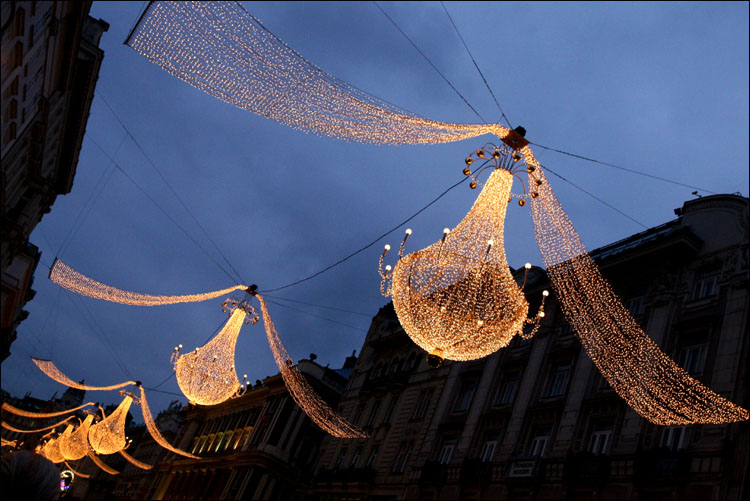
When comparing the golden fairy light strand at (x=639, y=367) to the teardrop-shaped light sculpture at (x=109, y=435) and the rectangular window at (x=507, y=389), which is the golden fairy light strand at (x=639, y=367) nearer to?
the rectangular window at (x=507, y=389)

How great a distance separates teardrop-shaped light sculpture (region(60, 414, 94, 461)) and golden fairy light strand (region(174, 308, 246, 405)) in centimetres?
1369

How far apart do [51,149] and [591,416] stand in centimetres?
2536

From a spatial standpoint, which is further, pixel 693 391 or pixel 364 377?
pixel 364 377

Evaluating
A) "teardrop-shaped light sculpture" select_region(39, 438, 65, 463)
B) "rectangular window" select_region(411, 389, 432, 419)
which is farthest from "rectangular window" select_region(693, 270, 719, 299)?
"teardrop-shaped light sculpture" select_region(39, 438, 65, 463)

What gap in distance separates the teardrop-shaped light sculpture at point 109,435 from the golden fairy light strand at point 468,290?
22.5 m

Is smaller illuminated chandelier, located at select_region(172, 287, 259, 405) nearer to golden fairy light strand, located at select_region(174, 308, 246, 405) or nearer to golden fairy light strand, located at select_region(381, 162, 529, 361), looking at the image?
golden fairy light strand, located at select_region(174, 308, 246, 405)

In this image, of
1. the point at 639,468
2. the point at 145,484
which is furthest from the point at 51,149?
the point at 145,484

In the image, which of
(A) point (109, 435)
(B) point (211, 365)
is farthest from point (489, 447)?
(A) point (109, 435)

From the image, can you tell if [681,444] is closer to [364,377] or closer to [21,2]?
[21,2]

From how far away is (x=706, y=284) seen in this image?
19.6 meters

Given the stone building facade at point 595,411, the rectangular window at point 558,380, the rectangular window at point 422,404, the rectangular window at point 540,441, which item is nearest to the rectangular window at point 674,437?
the stone building facade at point 595,411

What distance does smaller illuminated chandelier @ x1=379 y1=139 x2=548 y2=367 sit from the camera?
10516 millimetres

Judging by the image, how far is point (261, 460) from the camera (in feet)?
131

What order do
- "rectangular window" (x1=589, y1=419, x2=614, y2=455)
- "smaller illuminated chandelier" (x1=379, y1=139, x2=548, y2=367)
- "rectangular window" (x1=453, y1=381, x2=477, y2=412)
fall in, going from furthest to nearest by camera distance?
1. "rectangular window" (x1=453, y1=381, x2=477, y2=412)
2. "rectangular window" (x1=589, y1=419, x2=614, y2=455)
3. "smaller illuminated chandelier" (x1=379, y1=139, x2=548, y2=367)
